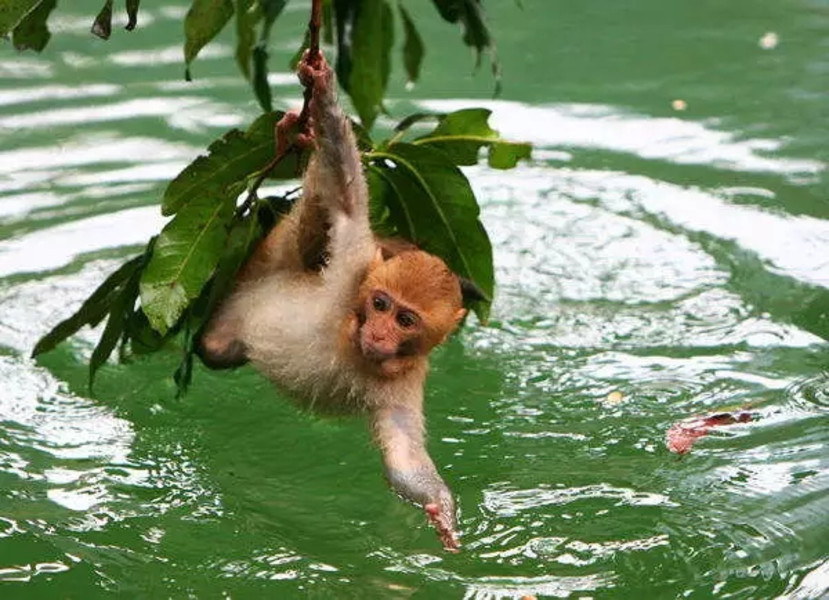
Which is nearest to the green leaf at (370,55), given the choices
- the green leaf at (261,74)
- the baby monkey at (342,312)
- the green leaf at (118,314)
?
the green leaf at (261,74)

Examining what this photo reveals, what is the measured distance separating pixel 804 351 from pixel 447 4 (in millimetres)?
2426

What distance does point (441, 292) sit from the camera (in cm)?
587

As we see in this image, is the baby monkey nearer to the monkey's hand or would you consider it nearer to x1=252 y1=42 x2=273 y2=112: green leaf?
the monkey's hand

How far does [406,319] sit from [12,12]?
1729 millimetres

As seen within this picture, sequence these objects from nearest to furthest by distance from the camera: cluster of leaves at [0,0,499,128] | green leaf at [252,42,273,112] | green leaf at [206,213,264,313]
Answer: green leaf at [206,213,264,313], cluster of leaves at [0,0,499,128], green leaf at [252,42,273,112]

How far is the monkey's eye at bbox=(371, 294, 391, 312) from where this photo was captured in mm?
5836

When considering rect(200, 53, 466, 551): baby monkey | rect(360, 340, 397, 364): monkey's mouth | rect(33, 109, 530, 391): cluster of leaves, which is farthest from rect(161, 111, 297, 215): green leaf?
rect(360, 340, 397, 364): monkey's mouth

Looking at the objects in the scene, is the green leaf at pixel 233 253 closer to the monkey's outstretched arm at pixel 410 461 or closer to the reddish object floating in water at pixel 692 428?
the monkey's outstretched arm at pixel 410 461

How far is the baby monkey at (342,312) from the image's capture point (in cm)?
584

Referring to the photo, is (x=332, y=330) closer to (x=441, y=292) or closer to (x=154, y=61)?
→ (x=441, y=292)

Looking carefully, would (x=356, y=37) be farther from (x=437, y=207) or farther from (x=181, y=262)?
(x=181, y=262)

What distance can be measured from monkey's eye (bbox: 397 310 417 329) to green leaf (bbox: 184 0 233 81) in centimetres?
115

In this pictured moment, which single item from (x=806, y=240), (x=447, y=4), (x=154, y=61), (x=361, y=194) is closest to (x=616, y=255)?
(x=806, y=240)

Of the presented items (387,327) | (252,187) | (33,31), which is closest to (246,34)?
(252,187)
